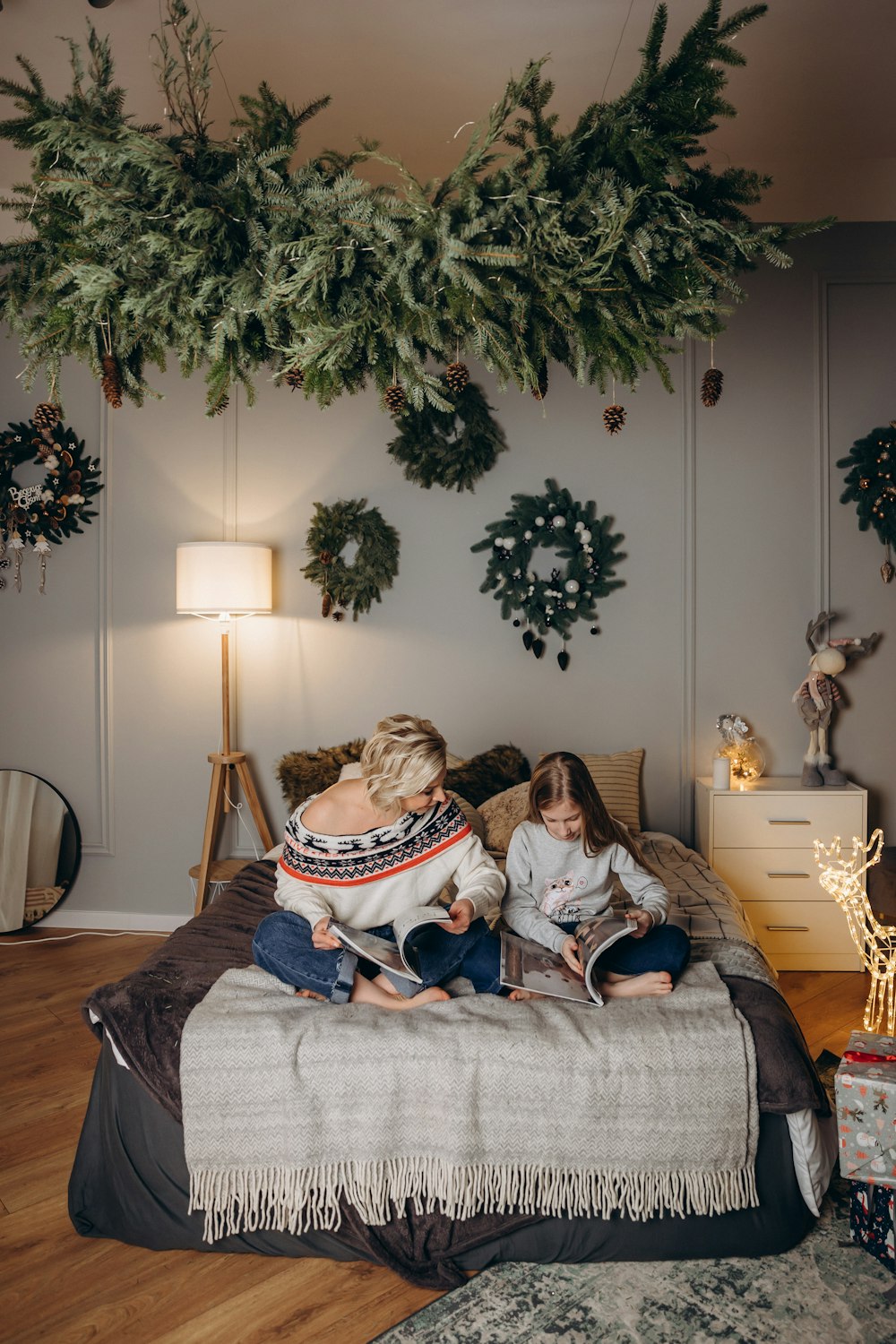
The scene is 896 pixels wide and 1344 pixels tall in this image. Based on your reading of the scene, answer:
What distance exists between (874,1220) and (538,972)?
802 mm

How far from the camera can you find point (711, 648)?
371 cm

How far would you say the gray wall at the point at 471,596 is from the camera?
3.65m

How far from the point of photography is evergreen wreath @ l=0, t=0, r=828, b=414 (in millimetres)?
1818

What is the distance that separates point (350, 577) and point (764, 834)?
194cm

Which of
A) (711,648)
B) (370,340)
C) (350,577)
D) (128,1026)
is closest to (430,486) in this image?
(350,577)

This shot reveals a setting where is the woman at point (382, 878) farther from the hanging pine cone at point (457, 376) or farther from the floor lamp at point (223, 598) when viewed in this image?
the floor lamp at point (223, 598)

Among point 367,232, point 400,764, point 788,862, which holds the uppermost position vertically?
point 367,232

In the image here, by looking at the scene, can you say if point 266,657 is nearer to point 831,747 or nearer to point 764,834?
point 764,834

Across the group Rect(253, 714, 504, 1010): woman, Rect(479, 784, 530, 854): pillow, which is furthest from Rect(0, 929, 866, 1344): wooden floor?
Rect(479, 784, 530, 854): pillow

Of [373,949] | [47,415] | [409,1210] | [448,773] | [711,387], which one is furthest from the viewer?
[448,773]

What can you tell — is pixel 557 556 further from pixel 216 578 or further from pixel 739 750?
pixel 216 578

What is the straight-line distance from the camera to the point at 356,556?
3803 millimetres

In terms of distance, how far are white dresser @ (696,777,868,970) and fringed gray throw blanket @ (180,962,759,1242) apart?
5.41 ft

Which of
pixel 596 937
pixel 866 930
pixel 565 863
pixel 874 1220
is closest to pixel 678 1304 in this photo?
pixel 874 1220
